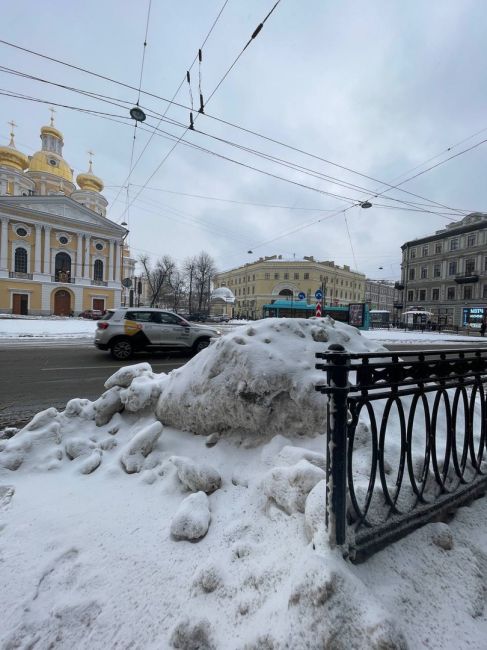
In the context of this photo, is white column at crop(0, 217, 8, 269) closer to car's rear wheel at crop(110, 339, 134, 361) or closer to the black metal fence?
car's rear wheel at crop(110, 339, 134, 361)

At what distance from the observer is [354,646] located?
1.17 metres

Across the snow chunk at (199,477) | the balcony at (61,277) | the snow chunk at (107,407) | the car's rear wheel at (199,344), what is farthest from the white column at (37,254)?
the snow chunk at (199,477)

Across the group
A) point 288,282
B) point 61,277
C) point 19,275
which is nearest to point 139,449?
point 61,277

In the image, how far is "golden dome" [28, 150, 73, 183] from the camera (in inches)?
1870

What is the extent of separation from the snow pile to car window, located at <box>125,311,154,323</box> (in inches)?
285

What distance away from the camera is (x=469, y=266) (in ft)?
148

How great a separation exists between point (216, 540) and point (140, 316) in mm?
9133

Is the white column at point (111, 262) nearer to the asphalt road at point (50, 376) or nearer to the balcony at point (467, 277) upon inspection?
the asphalt road at point (50, 376)

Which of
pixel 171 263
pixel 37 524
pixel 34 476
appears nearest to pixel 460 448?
pixel 37 524

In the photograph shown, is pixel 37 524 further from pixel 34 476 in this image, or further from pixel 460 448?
pixel 460 448

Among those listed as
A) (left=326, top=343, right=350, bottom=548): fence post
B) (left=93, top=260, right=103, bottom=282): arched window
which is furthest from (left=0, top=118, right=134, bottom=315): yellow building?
(left=326, top=343, right=350, bottom=548): fence post

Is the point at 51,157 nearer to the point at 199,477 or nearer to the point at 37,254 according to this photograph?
the point at 37,254

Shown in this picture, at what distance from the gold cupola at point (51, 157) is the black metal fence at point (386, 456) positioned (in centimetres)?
6003

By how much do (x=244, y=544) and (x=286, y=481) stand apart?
428mm
